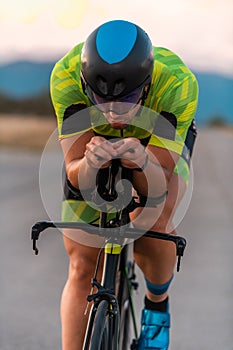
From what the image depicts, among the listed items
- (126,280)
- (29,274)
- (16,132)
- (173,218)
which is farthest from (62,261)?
(16,132)

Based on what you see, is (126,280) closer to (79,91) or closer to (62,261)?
(79,91)

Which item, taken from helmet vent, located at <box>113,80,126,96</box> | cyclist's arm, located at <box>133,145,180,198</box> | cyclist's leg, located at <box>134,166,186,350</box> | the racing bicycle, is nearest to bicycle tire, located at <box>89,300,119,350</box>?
the racing bicycle

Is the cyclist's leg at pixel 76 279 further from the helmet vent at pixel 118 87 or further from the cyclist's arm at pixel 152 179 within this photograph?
the helmet vent at pixel 118 87

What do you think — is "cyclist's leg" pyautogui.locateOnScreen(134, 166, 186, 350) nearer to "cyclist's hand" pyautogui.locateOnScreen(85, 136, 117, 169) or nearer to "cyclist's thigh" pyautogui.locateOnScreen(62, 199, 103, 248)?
"cyclist's thigh" pyautogui.locateOnScreen(62, 199, 103, 248)

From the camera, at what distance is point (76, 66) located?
4488mm

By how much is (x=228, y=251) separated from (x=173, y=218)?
5928 millimetres

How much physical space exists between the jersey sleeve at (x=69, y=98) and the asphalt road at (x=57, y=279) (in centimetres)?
16

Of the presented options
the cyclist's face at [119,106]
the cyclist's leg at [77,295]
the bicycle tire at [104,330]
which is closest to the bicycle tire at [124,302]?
the cyclist's leg at [77,295]

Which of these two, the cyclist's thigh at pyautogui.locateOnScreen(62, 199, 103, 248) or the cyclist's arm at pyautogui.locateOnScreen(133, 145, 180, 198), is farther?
the cyclist's thigh at pyautogui.locateOnScreen(62, 199, 103, 248)

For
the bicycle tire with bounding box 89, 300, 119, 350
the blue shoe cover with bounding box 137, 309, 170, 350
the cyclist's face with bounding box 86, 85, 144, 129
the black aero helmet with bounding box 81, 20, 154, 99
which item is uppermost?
the black aero helmet with bounding box 81, 20, 154, 99

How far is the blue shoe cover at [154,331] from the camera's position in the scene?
4914 mm

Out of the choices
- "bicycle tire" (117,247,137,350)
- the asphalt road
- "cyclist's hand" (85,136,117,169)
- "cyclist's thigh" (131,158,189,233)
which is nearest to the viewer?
"cyclist's hand" (85,136,117,169)

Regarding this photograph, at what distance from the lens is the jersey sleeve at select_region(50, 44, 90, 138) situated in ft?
14.1

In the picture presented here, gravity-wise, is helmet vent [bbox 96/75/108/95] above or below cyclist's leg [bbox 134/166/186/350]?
above
